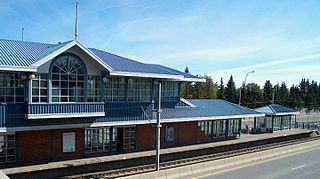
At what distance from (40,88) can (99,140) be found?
6502mm

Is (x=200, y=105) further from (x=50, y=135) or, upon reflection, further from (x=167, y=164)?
(x=50, y=135)

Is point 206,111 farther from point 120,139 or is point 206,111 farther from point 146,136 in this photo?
point 120,139

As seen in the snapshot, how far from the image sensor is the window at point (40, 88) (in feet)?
70.9

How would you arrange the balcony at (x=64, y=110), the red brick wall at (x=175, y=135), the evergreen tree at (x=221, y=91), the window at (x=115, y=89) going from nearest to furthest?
the balcony at (x=64, y=110) < the window at (x=115, y=89) < the red brick wall at (x=175, y=135) < the evergreen tree at (x=221, y=91)

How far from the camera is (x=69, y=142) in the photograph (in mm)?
23953

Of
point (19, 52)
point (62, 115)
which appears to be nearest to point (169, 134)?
point (62, 115)

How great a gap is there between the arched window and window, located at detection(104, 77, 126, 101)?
2528 millimetres

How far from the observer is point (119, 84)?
26.8 meters

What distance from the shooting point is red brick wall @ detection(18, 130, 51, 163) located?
21.8 m

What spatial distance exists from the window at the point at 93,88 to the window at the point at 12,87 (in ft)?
15.4

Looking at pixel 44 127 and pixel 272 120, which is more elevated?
pixel 44 127

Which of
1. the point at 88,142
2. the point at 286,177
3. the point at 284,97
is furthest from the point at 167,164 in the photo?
the point at 284,97

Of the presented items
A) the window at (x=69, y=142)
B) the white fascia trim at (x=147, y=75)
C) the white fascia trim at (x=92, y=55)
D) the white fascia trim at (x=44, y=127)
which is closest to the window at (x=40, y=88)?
the white fascia trim at (x=44, y=127)

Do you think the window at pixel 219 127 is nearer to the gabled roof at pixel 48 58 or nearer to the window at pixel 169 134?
the window at pixel 169 134
